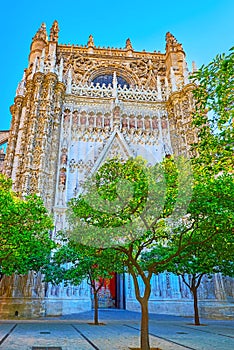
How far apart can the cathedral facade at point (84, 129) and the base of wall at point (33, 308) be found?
47 mm

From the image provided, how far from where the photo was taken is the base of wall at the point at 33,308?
13406 millimetres

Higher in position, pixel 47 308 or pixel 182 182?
pixel 182 182

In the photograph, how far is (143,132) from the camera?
2144 cm

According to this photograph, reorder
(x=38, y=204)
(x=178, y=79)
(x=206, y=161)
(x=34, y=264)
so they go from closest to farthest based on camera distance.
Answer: (x=206, y=161) → (x=38, y=204) → (x=34, y=264) → (x=178, y=79)

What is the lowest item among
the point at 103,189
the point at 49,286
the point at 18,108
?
the point at 49,286

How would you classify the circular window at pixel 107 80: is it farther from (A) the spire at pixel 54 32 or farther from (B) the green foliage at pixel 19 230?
(B) the green foliage at pixel 19 230

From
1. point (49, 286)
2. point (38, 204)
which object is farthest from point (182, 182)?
point (49, 286)

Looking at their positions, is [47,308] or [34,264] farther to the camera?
[47,308]

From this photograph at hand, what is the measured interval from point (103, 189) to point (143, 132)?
49.4 ft

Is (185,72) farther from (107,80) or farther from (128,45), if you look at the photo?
(128,45)

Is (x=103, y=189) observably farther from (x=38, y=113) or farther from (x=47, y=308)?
(x=38, y=113)

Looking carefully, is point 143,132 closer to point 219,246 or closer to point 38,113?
point 38,113

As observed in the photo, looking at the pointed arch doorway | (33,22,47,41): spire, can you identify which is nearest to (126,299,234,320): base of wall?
the pointed arch doorway

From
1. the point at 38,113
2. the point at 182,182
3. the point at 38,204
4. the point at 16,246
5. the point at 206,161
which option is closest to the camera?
the point at 206,161
